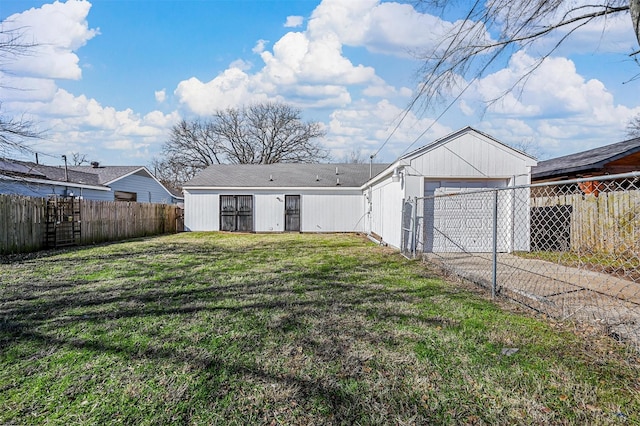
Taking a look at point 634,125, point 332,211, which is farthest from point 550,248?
point 634,125

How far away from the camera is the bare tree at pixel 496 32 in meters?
5.40

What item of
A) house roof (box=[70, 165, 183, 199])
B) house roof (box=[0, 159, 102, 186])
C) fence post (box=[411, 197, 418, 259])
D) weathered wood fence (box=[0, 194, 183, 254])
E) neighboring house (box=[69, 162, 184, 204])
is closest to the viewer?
fence post (box=[411, 197, 418, 259])

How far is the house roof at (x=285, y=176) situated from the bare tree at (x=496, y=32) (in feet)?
26.5

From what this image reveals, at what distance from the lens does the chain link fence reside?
376 centimetres

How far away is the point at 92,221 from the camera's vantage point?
1101 centimetres

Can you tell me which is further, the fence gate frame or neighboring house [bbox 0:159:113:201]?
neighboring house [bbox 0:159:113:201]

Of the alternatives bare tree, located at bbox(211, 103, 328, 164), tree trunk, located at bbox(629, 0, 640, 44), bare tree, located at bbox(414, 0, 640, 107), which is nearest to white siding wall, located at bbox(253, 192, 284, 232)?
bare tree, located at bbox(414, 0, 640, 107)

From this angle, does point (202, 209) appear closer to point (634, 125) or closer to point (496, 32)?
point (496, 32)

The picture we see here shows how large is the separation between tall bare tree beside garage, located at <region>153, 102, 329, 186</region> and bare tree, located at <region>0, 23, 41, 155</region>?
21.2 meters

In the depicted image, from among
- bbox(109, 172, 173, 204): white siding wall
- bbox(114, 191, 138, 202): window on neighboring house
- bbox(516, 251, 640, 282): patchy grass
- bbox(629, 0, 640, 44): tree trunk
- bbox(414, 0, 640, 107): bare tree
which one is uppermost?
bbox(414, 0, 640, 107): bare tree

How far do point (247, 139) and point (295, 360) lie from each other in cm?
2866

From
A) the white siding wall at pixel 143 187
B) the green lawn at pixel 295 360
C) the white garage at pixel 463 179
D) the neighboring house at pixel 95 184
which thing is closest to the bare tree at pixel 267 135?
the white siding wall at pixel 143 187

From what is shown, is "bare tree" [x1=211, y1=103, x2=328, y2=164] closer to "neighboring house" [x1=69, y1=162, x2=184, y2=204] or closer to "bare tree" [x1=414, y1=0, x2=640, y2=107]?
"neighboring house" [x1=69, y1=162, x2=184, y2=204]

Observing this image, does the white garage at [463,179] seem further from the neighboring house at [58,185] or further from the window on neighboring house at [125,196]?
the window on neighboring house at [125,196]
